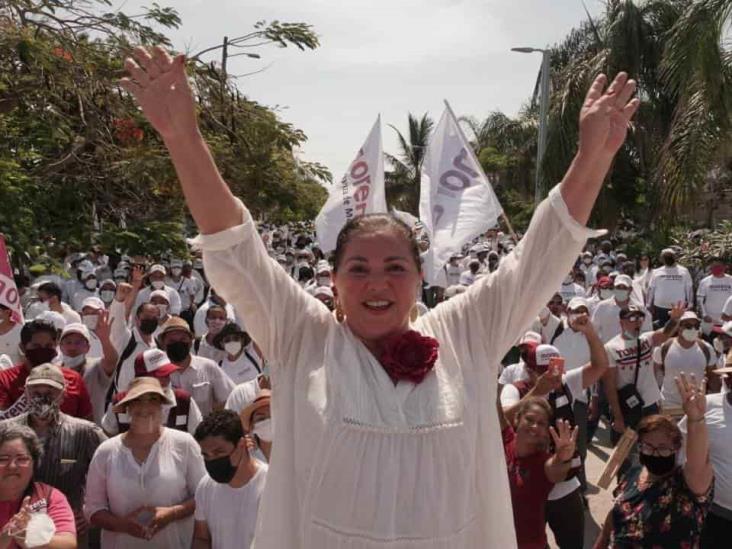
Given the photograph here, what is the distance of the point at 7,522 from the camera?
3.45 meters

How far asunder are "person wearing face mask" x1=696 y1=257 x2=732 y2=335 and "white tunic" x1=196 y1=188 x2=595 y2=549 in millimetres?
9837

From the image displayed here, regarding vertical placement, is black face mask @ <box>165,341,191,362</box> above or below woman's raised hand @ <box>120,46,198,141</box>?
below

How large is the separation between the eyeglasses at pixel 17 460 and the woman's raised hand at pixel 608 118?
9.18 feet

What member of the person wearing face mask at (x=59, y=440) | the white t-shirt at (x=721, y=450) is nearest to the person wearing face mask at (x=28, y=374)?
the person wearing face mask at (x=59, y=440)

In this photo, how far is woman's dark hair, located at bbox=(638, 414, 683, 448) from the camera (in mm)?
4090

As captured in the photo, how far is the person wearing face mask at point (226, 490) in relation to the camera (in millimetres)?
A: 3891

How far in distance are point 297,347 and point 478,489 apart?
534 mm

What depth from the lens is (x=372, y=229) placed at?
6.49 ft

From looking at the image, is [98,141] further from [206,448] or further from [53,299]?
[206,448]

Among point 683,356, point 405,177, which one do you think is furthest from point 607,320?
point 405,177

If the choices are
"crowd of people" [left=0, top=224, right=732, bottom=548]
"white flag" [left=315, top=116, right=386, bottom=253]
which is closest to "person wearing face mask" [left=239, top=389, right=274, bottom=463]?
"crowd of people" [left=0, top=224, right=732, bottom=548]

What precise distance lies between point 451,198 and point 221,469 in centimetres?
412

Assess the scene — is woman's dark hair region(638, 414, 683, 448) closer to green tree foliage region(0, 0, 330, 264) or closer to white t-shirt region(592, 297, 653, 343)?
white t-shirt region(592, 297, 653, 343)

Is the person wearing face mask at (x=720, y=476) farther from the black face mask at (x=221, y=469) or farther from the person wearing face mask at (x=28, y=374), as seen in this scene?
the person wearing face mask at (x=28, y=374)
